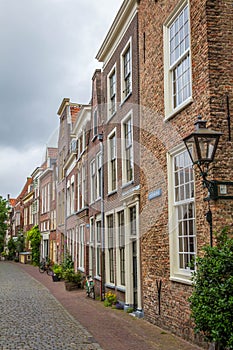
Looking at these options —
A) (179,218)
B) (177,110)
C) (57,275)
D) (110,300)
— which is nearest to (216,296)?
(179,218)

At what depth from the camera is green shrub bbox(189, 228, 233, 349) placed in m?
6.95

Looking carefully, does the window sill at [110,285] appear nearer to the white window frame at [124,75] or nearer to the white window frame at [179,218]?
the white window frame at [179,218]

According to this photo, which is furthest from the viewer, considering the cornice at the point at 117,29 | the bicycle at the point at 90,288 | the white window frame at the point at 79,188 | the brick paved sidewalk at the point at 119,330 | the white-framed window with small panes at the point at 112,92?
the white window frame at the point at 79,188

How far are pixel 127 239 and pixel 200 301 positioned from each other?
283 inches

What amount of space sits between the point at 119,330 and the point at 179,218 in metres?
3.10

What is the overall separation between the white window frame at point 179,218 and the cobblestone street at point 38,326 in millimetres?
2358

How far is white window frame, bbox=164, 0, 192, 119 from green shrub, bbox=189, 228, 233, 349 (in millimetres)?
3529

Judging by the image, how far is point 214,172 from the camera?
841 centimetres

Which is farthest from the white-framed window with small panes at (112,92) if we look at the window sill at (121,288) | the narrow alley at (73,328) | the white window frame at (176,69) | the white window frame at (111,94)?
the narrow alley at (73,328)

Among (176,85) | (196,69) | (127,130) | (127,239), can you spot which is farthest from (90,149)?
(196,69)

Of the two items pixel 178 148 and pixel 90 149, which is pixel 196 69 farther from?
pixel 90 149

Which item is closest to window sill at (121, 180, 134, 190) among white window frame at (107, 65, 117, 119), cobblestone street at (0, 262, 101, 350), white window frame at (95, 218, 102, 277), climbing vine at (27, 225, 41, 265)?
white window frame at (107, 65, 117, 119)

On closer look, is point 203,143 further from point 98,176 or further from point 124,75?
point 98,176

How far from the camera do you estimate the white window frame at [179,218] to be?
9602mm
